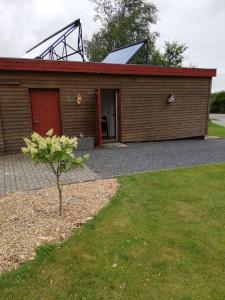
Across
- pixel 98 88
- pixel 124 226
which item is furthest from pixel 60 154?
pixel 98 88

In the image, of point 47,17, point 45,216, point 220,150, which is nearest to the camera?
point 45,216

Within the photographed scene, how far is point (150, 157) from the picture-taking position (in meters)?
8.45

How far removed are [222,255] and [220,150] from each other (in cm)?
719

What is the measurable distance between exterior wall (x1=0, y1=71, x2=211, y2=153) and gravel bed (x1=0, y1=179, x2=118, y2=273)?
172 inches

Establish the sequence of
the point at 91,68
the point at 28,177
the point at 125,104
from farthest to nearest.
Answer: the point at 125,104
the point at 91,68
the point at 28,177

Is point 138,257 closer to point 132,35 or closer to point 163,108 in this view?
point 163,108

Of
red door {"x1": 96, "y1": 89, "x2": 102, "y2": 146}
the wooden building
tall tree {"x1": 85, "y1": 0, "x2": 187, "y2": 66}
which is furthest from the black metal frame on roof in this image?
tall tree {"x1": 85, "y1": 0, "x2": 187, "y2": 66}

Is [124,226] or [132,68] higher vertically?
[132,68]

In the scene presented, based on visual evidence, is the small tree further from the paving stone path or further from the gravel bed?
the paving stone path

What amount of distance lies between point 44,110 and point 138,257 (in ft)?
23.9

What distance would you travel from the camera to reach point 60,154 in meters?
3.88

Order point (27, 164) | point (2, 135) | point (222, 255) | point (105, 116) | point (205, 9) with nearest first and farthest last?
point (222, 255)
point (27, 164)
point (2, 135)
point (105, 116)
point (205, 9)

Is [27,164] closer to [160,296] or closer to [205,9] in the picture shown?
[160,296]

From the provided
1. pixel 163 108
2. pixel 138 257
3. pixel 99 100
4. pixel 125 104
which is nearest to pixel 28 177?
pixel 138 257
